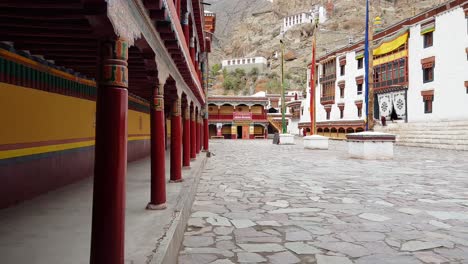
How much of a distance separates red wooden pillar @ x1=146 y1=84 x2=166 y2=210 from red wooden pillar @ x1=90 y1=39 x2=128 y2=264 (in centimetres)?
229

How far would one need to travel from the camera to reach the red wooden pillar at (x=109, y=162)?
2529 mm

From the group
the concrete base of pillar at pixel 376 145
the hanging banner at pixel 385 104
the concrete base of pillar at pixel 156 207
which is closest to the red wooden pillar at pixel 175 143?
the concrete base of pillar at pixel 156 207

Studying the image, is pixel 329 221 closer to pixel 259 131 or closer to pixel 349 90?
pixel 349 90

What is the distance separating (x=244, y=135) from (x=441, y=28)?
24700 mm

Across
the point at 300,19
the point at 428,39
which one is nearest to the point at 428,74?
the point at 428,39

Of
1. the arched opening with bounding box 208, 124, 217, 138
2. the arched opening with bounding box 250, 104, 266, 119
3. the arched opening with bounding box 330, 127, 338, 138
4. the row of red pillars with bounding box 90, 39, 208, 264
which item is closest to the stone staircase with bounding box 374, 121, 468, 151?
the arched opening with bounding box 330, 127, 338, 138

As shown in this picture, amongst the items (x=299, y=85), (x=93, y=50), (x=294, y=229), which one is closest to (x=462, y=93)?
(x=294, y=229)

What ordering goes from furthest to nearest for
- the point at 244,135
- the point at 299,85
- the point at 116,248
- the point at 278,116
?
1. the point at 299,85
2. the point at 278,116
3. the point at 244,135
4. the point at 116,248

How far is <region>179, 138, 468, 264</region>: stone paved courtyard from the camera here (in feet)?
12.8

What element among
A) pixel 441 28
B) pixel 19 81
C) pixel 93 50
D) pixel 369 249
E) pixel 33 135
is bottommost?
pixel 369 249

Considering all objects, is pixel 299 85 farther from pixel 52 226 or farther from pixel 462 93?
pixel 52 226

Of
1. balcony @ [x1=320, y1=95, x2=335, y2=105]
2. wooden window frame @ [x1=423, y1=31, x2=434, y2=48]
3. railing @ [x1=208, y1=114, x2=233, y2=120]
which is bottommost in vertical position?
railing @ [x1=208, y1=114, x2=233, y2=120]

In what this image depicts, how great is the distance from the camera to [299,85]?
78375 millimetres

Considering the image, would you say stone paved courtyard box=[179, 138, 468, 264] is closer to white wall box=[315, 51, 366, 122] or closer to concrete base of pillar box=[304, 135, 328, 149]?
concrete base of pillar box=[304, 135, 328, 149]
